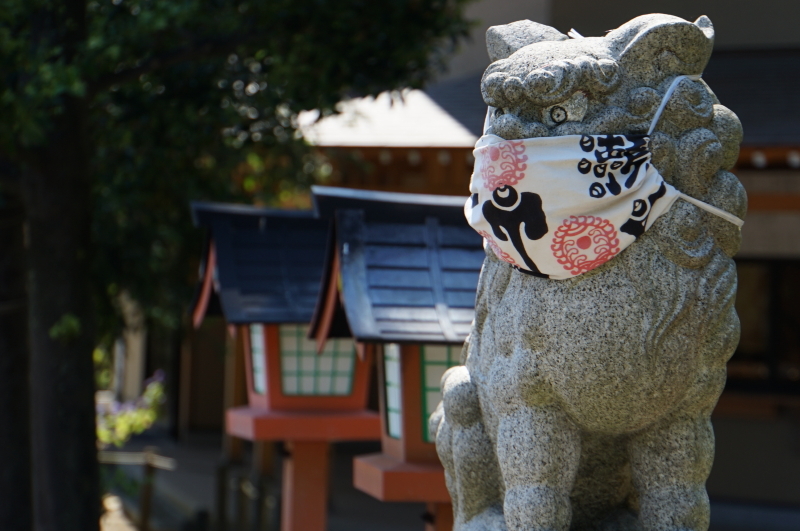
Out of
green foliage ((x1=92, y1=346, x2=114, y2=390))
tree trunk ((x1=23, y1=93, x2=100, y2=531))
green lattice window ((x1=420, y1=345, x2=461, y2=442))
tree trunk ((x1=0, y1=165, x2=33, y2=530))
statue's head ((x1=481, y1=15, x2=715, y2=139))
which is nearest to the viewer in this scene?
statue's head ((x1=481, y1=15, x2=715, y2=139))

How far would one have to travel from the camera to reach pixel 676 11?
7.28 metres

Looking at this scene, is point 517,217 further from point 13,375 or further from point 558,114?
point 13,375

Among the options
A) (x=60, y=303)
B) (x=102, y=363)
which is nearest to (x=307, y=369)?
(x=60, y=303)

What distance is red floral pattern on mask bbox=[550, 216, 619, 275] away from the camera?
7.87 ft

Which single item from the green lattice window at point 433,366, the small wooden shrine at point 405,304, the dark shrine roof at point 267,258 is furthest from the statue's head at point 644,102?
the dark shrine roof at point 267,258

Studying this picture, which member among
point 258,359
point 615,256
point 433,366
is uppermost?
point 615,256

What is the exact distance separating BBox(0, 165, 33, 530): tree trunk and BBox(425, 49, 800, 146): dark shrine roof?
339 centimetres

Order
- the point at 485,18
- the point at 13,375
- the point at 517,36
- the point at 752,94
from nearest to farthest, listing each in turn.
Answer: the point at 517,36 < the point at 13,375 < the point at 752,94 < the point at 485,18

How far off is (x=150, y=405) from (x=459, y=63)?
17.2 feet

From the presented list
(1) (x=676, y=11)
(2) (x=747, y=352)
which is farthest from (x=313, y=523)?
(2) (x=747, y=352)

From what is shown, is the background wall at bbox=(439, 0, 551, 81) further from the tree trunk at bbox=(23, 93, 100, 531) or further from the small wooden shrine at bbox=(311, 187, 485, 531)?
the small wooden shrine at bbox=(311, 187, 485, 531)

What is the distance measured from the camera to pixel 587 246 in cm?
241

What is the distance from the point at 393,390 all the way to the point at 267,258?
1546 mm

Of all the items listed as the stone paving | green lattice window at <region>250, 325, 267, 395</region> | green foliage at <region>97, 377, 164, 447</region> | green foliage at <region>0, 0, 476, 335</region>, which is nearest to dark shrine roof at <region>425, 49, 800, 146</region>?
green foliage at <region>0, 0, 476, 335</region>
